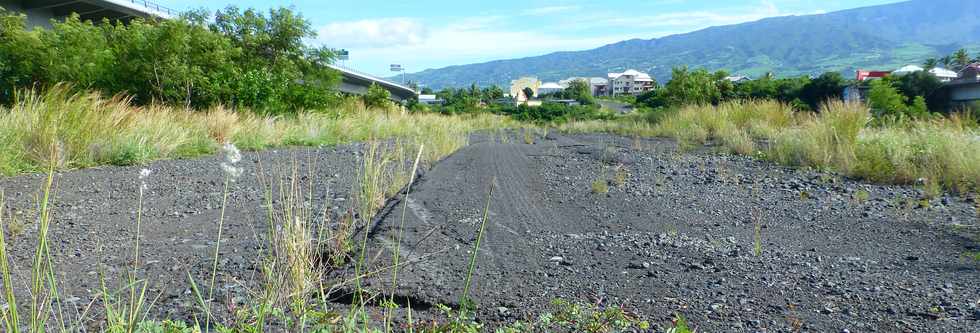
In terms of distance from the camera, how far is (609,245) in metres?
5.15

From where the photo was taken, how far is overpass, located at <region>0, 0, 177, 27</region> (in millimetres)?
27500

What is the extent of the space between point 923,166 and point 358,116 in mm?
20194

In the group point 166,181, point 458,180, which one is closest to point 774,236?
point 458,180

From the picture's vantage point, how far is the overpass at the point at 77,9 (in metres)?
27.5

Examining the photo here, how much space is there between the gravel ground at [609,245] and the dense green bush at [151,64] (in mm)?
8349

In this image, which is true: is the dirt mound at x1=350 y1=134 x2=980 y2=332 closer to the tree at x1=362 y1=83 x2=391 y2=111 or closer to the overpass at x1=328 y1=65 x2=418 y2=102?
the tree at x1=362 y1=83 x2=391 y2=111

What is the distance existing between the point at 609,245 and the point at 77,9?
106ft

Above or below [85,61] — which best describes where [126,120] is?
below

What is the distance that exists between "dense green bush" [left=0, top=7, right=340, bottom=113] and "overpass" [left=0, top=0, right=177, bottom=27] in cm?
529

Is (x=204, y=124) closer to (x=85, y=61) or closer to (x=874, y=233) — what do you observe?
(x=85, y=61)

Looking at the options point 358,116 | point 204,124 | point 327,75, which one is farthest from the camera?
point 327,75

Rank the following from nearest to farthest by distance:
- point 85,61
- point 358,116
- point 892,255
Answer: point 892,255, point 85,61, point 358,116

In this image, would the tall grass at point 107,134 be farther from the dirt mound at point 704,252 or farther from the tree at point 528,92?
the tree at point 528,92

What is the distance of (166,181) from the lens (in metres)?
8.27
